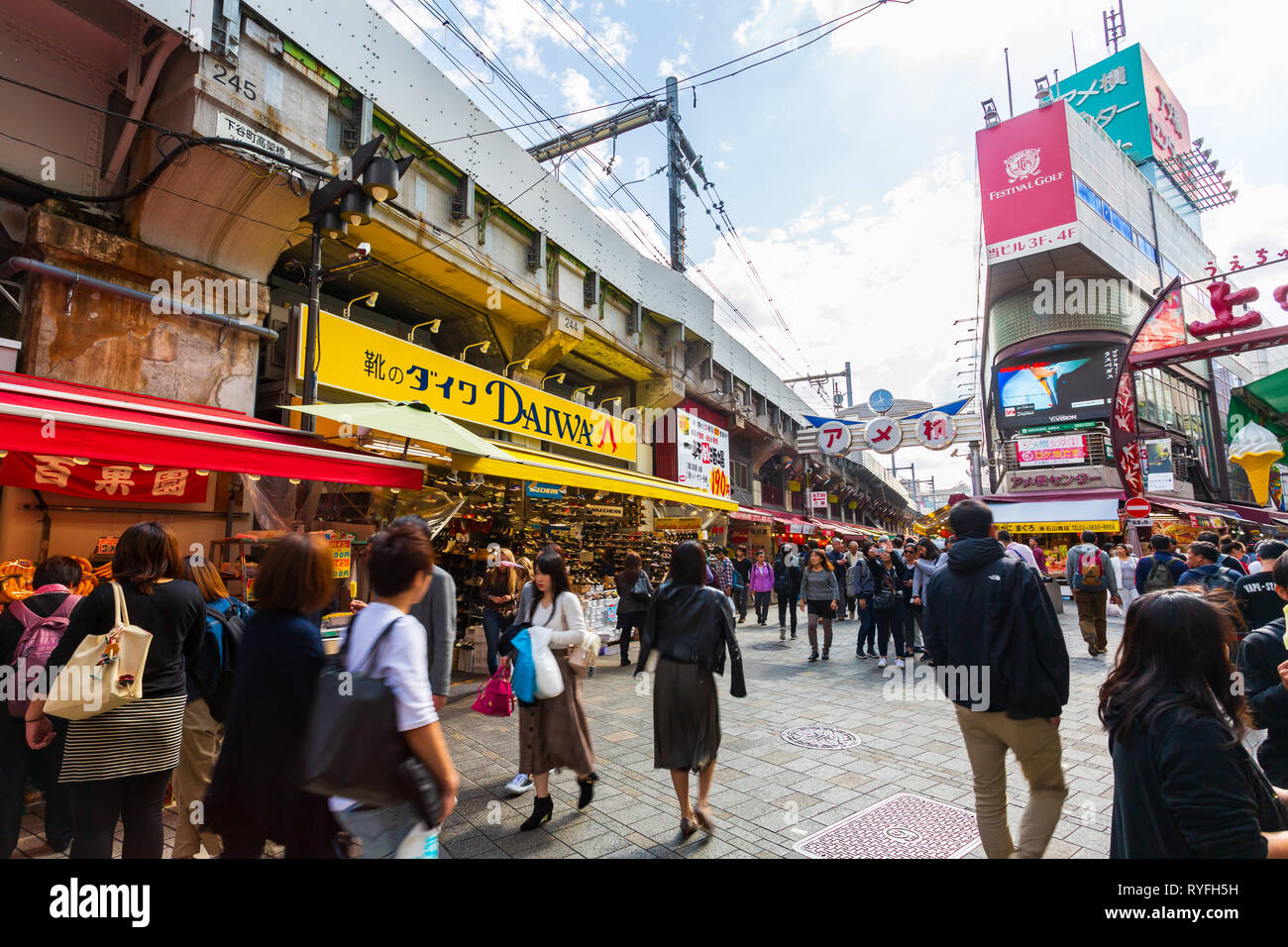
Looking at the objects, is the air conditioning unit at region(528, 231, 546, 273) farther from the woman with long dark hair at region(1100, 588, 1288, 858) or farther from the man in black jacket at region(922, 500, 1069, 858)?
the woman with long dark hair at region(1100, 588, 1288, 858)

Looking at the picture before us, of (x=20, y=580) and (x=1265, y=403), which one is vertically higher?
(x=1265, y=403)

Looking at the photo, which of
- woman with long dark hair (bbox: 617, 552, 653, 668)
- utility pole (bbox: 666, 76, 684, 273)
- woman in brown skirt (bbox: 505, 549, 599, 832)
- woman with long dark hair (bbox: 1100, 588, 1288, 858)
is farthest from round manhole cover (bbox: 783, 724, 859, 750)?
utility pole (bbox: 666, 76, 684, 273)

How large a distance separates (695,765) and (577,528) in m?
9.58

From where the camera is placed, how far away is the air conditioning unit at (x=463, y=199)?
35.7 feet

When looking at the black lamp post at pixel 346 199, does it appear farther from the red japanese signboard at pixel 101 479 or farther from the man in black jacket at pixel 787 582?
the man in black jacket at pixel 787 582

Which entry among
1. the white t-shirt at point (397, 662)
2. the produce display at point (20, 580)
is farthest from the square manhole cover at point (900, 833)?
the produce display at point (20, 580)

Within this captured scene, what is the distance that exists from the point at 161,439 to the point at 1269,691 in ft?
22.4

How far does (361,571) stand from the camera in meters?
7.34

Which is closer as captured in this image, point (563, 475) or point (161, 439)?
point (161, 439)

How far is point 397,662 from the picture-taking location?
83.3 inches

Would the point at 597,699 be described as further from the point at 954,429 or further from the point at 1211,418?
the point at 1211,418

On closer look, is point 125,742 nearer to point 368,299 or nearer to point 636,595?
point 636,595

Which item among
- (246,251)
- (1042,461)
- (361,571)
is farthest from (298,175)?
(1042,461)

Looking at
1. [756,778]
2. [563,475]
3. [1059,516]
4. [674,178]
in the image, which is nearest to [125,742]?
[756,778]
